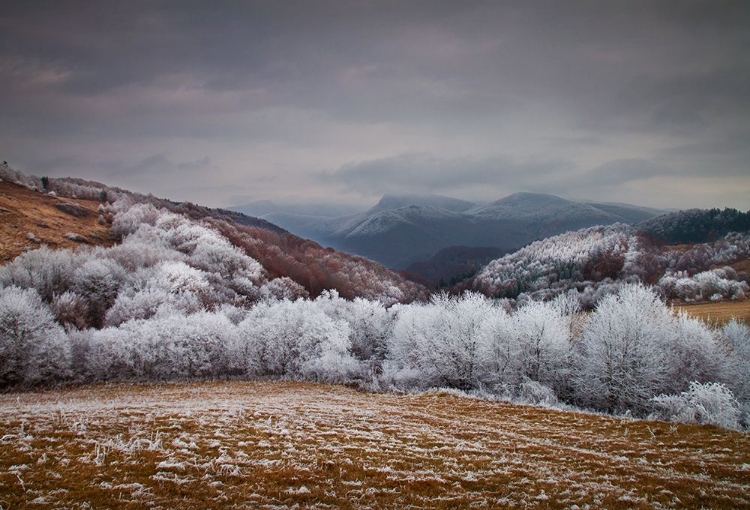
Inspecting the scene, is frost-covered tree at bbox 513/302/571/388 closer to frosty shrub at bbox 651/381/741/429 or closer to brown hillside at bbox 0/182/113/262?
frosty shrub at bbox 651/381/741/429

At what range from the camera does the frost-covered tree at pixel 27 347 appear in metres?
43.8

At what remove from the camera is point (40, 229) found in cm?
9956

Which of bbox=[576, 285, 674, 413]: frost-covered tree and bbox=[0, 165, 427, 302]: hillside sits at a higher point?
bbox=[0, 165, 427, 302]: hillside

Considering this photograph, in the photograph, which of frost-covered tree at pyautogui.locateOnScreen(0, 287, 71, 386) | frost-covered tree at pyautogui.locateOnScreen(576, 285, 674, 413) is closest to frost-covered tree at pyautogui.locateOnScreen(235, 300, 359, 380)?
frost-covered tree at pyautogui.locateOnScreen(0, 287, 71, 386)

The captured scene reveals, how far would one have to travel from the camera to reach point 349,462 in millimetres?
14281

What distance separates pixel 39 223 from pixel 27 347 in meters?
79.5

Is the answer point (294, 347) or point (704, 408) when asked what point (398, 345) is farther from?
point (704, 408)

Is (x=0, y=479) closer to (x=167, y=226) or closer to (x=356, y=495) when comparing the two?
(x=356, y=495)

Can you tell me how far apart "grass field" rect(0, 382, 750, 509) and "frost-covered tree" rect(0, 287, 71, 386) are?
1267 inches

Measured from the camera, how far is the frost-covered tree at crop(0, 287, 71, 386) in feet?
144

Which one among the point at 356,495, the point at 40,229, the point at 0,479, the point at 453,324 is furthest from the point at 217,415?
the point at 40,229

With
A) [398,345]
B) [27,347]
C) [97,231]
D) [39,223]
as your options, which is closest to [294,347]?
[398,345]

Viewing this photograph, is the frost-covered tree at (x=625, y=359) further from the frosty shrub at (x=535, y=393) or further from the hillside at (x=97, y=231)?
the hillside at (x=97, y=231)

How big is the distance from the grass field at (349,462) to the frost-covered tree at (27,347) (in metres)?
32.2
